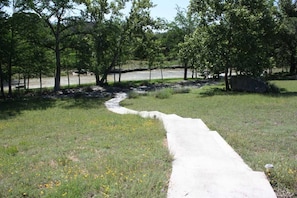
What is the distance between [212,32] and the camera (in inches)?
797

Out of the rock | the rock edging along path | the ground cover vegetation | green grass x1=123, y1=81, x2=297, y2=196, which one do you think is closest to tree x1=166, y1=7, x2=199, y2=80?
the ground cover vegetation

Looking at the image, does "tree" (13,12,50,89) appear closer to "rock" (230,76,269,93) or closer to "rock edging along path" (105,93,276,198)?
"rock" (230,76,269,93)

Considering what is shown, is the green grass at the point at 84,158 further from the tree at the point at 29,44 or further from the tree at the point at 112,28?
the tree at the point at 112,28

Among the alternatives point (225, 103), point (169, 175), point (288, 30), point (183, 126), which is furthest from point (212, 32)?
point (169, 175)

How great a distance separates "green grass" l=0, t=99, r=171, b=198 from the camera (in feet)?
15.4

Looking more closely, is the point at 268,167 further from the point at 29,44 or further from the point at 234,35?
the point at 29,44

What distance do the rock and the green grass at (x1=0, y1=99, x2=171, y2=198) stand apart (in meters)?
11.6

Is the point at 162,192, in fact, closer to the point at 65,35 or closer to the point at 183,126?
the point at 183,126

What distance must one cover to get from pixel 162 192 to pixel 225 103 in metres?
11.0

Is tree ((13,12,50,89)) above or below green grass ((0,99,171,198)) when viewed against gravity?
above

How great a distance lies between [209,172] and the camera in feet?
16.8

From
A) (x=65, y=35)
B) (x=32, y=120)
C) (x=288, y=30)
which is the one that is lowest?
(x=32, y=120)

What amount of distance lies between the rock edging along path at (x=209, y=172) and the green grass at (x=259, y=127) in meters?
0.36

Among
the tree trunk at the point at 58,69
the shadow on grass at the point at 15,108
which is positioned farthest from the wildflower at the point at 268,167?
the tree trunk at the point at 58,69
